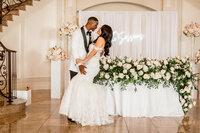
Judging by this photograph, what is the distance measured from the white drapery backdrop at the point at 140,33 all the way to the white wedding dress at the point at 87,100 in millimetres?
5032

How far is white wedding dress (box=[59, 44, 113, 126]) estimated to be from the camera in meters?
3.81

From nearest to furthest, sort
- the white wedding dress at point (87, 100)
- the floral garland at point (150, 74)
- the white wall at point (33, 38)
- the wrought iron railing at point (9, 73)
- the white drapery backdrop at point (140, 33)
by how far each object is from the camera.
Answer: the white wedding dress at point (87, 100) → the floral garland at point (150, 74) → the wrought iron railing at point (9, 73) → the white wall at point (33, 38) → the white drapery backdrop at point (140, 33)

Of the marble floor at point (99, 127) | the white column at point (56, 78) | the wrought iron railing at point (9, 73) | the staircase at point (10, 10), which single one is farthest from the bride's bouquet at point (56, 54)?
the marble floor at point (99, 127)

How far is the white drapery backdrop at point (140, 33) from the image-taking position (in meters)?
8.86

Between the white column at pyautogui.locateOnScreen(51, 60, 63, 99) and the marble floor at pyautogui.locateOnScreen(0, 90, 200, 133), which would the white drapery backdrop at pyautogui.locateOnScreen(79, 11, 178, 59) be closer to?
the white column at pyautogui.locateOnScreen(51, 60, 63, 99)

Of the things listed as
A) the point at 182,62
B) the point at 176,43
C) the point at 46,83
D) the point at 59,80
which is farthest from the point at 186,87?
the point at 46,83

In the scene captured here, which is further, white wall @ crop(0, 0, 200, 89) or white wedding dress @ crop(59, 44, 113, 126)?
white wall @ crop(0, 0, 200, 89)

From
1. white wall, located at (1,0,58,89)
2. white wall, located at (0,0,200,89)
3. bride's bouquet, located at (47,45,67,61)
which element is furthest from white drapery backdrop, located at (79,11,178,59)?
bride's bouquet, located at (47,45,67,61)

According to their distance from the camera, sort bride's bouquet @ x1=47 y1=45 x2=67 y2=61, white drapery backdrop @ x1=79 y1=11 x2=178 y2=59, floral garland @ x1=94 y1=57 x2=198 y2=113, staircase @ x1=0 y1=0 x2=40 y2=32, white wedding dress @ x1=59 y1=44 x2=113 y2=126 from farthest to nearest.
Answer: white drapery backdrop @ x1=79 y1=11 x2=178 y2=59 < staircase @ x1=0 y1=0 x2=40 y2=32 < bride's bouquet @ x1=47 y1=45 x2=67 y2=61 < floral garland @ x1=94 y1=57 x2=198 y2=113 < white wedding dress @ x1=59 y1=44 x2=113 y2=126

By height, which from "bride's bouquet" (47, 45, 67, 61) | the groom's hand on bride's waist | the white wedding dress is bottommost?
the white wedding dress

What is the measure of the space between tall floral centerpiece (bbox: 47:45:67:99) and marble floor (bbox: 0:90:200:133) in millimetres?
1810

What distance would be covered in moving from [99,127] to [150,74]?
4.47ft

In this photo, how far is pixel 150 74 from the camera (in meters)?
4.39

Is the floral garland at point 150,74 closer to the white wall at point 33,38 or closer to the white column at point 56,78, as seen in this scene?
the white column at point 56,78
